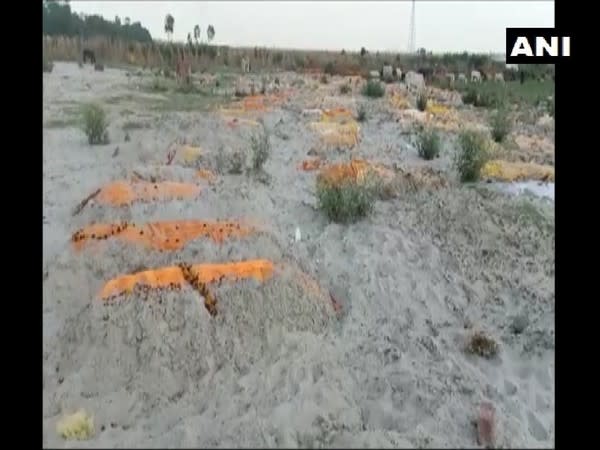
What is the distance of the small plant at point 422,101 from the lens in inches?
203

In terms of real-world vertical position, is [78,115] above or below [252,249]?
above

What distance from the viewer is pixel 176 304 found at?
3871 millimetres

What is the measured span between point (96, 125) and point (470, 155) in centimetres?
245

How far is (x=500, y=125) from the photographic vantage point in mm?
5398

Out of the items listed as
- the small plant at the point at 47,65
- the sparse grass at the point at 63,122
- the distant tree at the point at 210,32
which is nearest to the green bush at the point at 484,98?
the distant tree at the point at 210,32

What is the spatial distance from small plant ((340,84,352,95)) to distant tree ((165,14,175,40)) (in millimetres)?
1210

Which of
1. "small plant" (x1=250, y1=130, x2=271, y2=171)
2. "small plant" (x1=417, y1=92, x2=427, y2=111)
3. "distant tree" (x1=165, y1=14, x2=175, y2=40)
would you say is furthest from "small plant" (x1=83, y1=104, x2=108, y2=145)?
"small plant" (x1=417, y1=92, x2=427, y2=111)

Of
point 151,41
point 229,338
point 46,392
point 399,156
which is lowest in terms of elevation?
point 46,392

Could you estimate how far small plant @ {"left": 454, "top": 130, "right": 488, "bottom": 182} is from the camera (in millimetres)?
5141

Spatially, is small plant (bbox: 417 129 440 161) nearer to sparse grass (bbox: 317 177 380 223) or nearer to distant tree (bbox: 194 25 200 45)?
sparse grass (bbox: 317 177 380 223)

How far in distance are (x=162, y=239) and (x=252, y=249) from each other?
19.9 inches

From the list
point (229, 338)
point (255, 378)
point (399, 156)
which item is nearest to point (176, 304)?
point (229, 338)
